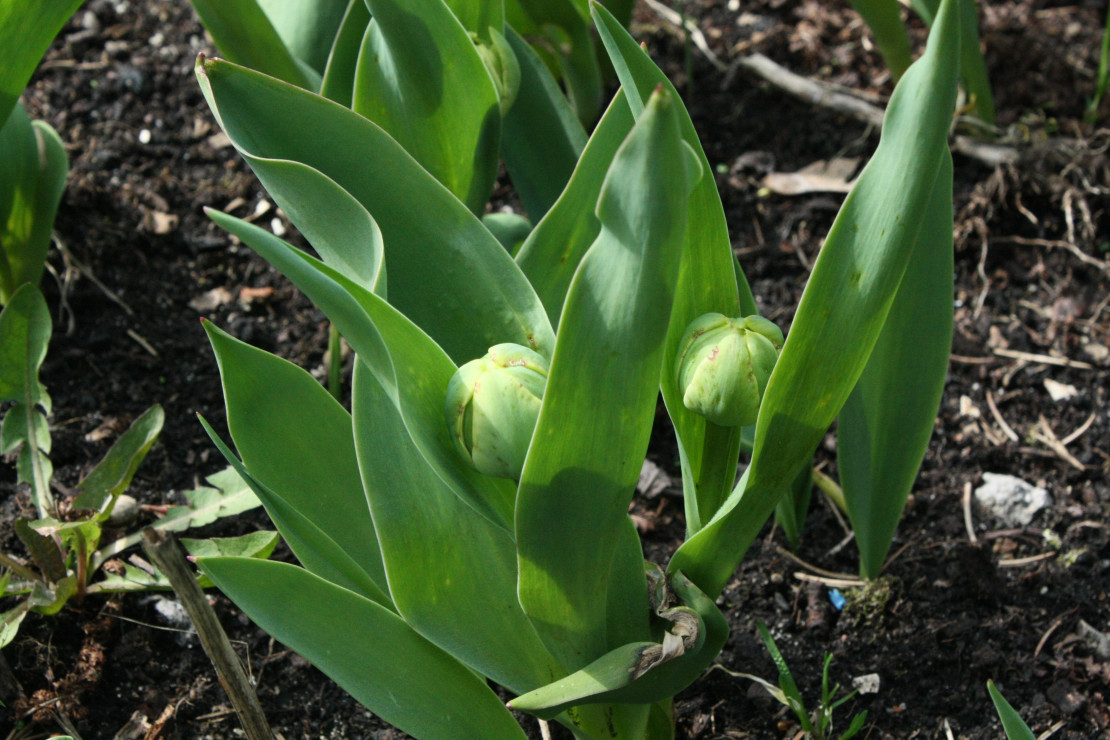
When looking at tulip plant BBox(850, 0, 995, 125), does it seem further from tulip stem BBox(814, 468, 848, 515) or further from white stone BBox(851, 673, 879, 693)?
white stone BBox(851, 673, 879, 693)

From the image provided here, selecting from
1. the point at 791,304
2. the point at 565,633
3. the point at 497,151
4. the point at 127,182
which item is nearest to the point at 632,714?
the point at 565,633

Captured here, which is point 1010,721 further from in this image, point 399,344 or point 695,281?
point 399,344

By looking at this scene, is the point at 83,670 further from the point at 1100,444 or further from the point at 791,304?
the point at 1100,444

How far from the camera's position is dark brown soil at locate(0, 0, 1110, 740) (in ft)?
3.92

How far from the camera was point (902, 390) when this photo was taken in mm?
1060

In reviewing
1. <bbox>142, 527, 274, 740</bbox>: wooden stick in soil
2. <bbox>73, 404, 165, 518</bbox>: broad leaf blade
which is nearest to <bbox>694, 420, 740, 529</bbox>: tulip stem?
<bbox>142, 527, 274, 740</bbox>: wooden stick in soil

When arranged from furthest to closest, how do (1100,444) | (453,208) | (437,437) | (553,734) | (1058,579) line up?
(1100,444), (1058,579), (553,734), (453,208), (437,437)

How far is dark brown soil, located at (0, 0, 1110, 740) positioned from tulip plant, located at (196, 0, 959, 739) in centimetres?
37

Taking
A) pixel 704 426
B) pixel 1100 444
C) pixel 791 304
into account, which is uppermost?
pixel 704 426

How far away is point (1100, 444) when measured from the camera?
1.47 meters

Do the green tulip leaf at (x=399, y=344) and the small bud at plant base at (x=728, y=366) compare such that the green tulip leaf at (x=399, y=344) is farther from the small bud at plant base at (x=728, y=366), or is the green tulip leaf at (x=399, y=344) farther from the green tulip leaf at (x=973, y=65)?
the green tulip leaf at (x=973, y=65)

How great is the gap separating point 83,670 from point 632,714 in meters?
0.71

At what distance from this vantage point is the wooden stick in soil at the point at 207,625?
67 cm

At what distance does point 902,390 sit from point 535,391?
0.52m
